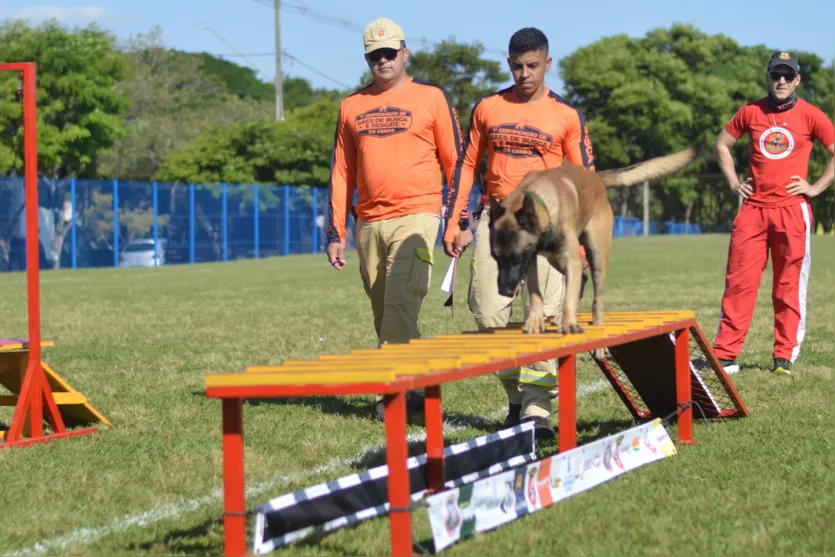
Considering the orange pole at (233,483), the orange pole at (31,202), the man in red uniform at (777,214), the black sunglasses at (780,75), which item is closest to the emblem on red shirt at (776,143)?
the man in red uniform at (777,214)

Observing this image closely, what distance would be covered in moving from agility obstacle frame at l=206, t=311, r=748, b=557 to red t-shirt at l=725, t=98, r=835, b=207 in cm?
282

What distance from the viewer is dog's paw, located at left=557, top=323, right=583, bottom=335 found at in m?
5.62

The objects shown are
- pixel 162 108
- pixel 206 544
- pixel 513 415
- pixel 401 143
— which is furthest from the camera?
pixel 162 108

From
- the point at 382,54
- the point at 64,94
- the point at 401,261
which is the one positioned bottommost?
the point at 401,261

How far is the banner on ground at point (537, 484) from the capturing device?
4094 millimetres

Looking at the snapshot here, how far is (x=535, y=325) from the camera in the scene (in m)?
5.80

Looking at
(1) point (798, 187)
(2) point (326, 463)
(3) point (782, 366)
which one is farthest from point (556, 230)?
(3) point (782, 366)

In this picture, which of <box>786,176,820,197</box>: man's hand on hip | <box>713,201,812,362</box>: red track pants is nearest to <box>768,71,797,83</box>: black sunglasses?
<box>786,176,820,197</box>: man's hand on hip

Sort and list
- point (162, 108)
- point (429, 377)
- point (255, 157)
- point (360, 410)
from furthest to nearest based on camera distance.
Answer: point (162, 108) < point (255, 157) < point (360, 410) < point (429, 377)

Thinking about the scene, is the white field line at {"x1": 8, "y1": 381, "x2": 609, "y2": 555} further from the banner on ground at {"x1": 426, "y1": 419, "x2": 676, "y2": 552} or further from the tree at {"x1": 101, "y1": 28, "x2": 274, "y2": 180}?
the tree at {"x1": 101, "y1": 28, "x2": 274, "y2": 180}

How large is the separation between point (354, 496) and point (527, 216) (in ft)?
4.91

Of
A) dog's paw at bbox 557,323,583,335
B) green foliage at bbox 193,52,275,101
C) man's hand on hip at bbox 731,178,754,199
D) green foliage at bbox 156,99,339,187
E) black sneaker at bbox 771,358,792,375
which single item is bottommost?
black sneaker at bbox 771,358,792,375

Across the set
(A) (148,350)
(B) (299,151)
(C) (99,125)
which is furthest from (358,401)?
(B) (299,151)

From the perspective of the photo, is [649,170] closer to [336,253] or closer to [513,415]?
[513,415]
